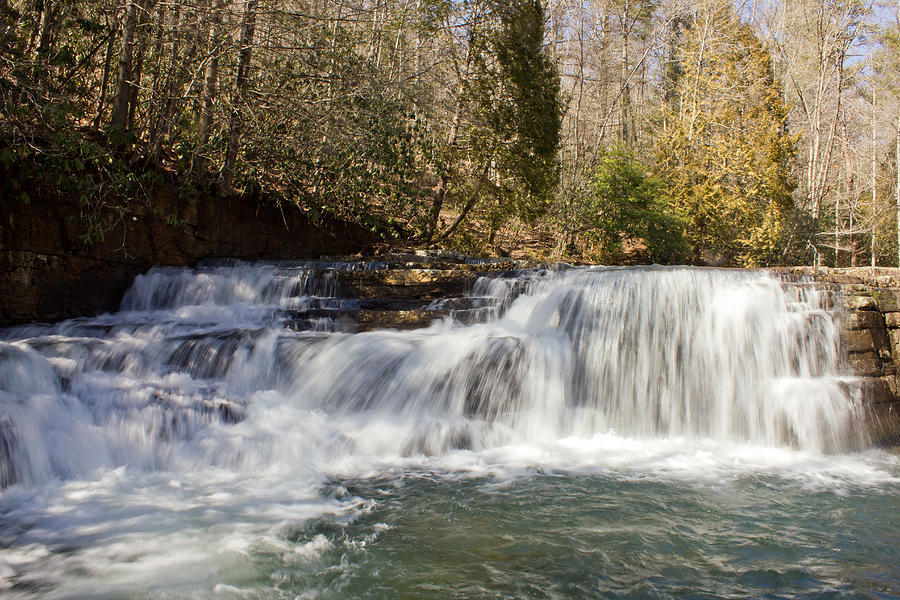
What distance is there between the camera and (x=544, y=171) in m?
15.2

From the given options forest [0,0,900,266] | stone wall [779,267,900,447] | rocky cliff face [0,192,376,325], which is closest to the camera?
stone wall [779,267,900,447]

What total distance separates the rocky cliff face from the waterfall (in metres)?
0.81

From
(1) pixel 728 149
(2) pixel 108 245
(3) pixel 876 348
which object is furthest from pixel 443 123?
(3) pixel 876 348

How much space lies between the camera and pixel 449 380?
20.7 ft

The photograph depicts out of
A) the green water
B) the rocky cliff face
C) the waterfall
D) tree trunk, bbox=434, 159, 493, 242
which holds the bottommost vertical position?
the green water

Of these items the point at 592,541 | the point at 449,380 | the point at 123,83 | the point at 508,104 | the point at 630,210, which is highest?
the point at 508,104

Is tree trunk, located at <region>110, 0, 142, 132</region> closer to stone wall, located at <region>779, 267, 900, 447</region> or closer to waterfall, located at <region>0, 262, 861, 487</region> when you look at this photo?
waterfall, located at <region>0, 262, 861, 487</region>

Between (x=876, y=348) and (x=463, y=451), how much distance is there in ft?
14.9

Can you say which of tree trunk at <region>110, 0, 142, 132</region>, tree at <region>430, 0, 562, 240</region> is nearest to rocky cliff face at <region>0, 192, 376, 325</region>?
tree trunk at <region>110, 0, 142, 132</region>

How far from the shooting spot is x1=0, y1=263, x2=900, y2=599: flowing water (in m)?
3.36

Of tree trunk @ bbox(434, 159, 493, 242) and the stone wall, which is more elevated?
tree trunk @ bbox(434, 159, 493, 242)

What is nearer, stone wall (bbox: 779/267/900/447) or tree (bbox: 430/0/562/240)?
stone wall (bbox: 779/267/900/447)

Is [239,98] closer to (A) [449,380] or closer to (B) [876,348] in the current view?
(A) [449,380]

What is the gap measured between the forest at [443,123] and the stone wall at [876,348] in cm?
715
